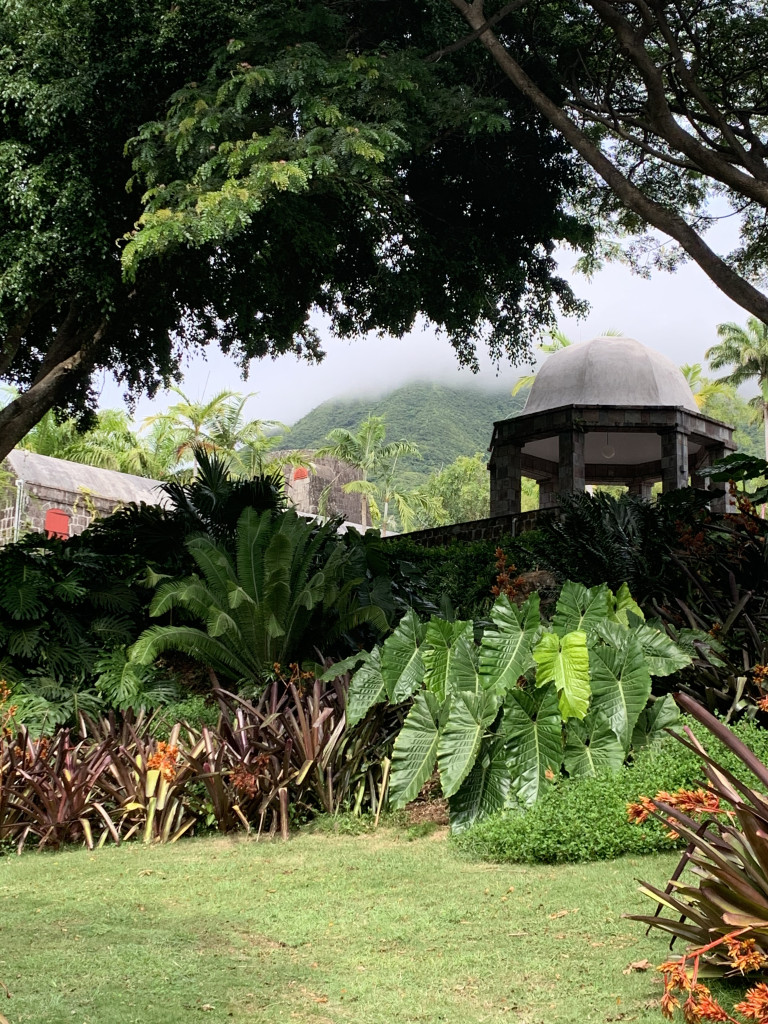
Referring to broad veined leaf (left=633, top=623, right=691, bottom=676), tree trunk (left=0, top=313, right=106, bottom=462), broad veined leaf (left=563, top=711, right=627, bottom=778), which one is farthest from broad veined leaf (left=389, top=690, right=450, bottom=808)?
tree trunk (left=0, top=313, right=106, bottom=462)

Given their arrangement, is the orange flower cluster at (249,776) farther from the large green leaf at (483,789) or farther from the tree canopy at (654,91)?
the tree canopy at (654,91)

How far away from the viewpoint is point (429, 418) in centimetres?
8394

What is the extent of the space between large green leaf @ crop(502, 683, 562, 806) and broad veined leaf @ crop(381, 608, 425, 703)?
88cm

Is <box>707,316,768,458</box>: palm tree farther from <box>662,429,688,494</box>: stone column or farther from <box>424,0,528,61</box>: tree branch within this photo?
<box>424,0,528,61</box>: tree branch

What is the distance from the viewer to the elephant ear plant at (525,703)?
239 inches

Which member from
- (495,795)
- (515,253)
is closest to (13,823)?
(495,795)

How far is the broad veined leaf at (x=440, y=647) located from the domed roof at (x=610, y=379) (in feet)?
36.4

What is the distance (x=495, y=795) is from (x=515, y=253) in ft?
30.8

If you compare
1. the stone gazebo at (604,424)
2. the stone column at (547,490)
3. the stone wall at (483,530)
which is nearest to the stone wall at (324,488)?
the stone column at (547,490)

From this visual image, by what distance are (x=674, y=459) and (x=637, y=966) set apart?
14.6 metres

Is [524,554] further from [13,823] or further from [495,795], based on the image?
[13,823]

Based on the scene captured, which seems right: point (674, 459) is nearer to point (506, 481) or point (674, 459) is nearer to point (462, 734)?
point (506, 481)

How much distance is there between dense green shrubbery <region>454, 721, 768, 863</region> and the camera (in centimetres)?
529

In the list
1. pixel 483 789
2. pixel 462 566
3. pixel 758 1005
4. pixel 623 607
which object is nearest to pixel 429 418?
pixel 462 566
